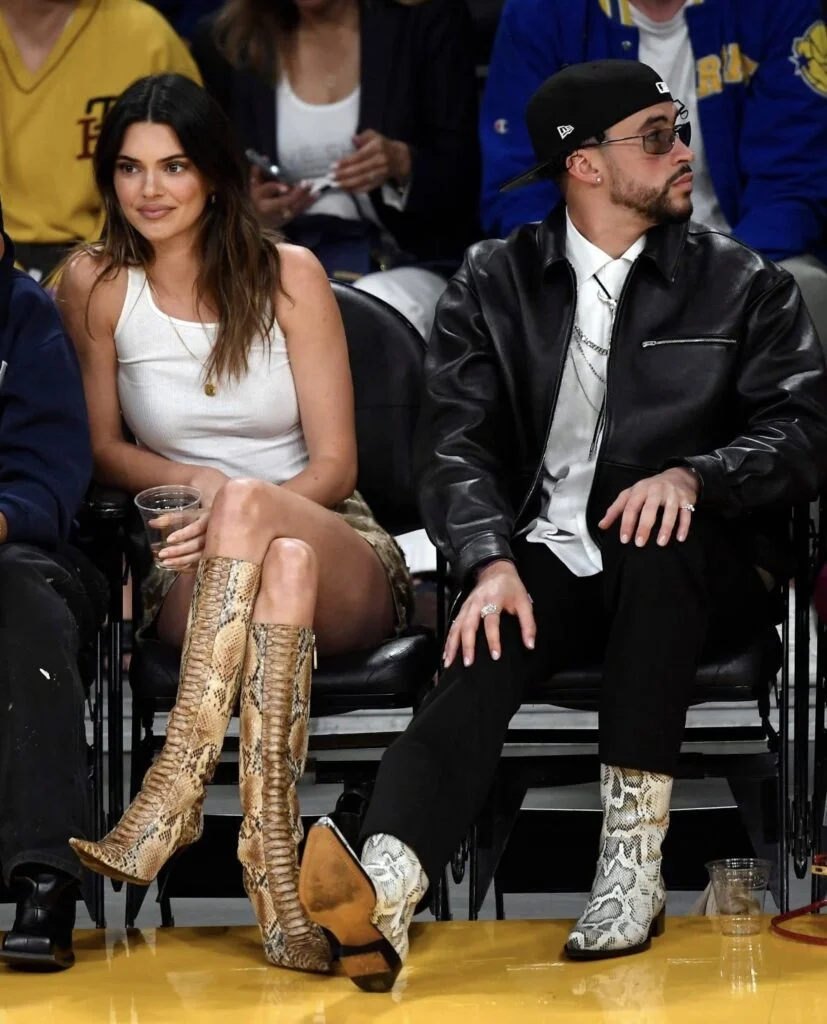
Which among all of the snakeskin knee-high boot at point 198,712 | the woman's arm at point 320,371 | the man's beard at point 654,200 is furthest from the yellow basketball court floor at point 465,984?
the man's beard at point 654,200

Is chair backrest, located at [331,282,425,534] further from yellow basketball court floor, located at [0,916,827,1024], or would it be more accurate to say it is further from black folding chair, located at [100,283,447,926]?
yellow basketball court floor, located at [0,916,827,1024]

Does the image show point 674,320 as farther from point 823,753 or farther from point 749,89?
point 749,89

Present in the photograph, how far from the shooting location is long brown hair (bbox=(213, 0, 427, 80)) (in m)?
4.54

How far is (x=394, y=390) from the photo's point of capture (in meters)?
3.54

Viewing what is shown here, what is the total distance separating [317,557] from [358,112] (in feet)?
5.86

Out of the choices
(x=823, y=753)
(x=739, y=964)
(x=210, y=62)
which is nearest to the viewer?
(x=739, y=964)

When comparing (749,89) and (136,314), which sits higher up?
(749,89)

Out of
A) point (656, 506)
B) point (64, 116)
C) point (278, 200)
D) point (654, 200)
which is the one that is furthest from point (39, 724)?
point (64, 116)

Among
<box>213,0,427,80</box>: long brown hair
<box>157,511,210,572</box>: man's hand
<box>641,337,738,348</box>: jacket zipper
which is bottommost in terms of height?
<box>157,511,210,572</box>: man's hand

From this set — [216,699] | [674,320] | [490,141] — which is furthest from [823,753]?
[490,141]

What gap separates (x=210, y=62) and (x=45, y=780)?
246 cm

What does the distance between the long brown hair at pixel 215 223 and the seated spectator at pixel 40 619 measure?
234 mm

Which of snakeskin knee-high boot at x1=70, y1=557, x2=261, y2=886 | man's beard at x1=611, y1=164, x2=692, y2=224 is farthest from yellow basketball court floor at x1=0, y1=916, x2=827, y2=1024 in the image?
man's beard at x1=611, y1=164, x2=692, y2=224

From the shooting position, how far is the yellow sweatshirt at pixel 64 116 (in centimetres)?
445
